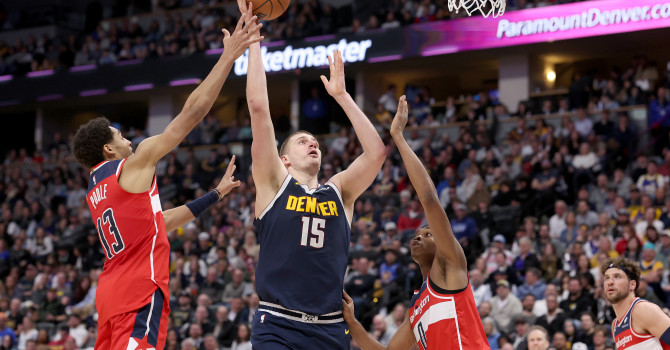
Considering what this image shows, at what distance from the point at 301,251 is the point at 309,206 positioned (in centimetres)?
28

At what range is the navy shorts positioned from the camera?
4.77m

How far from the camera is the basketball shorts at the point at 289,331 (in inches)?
188

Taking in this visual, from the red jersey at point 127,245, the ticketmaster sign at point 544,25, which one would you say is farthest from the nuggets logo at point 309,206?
the ticketmaster sign at point 544,25

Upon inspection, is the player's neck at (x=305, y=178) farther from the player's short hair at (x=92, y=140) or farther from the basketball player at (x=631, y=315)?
the basketball player at (x=631, y=315)

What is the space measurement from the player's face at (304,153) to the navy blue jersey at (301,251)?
0.73 feet

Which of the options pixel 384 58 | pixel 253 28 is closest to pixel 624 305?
pixel 253 28

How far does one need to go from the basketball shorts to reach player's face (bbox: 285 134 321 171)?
897 millimetres

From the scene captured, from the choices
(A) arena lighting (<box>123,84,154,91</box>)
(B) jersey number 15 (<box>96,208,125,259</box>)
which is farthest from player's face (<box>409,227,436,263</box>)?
(A) arena lighting (<box>123,84,154,91</box>)

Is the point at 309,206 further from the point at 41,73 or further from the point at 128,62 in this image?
the point at 41,73

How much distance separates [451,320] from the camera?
17.7 feet

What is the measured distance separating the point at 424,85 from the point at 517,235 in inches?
409

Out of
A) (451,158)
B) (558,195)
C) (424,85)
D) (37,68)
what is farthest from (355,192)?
(37,68)

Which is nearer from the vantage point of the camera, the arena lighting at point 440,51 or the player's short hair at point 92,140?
the player's short hair at point 92,140

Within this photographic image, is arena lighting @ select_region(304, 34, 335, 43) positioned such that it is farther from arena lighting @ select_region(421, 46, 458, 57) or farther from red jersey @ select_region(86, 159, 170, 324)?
red jersey @ select_region(86, 159, 170, 324)
